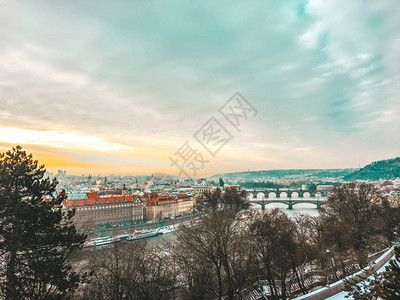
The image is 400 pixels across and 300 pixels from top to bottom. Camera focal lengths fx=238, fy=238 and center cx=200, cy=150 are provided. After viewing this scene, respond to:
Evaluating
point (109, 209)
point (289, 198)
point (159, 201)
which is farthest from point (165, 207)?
point (289, 198)

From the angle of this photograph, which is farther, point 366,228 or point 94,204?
point 94,204

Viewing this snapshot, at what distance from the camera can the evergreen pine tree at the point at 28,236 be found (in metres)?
6.75

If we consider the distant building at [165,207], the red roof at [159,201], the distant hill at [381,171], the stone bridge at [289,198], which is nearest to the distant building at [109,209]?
the distant building at [165,207]

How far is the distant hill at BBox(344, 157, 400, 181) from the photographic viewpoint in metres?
139

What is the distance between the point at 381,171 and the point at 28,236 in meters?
178

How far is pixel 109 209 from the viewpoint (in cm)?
4903

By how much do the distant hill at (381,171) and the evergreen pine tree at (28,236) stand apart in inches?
6694

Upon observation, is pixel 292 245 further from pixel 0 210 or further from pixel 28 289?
pixel 0 210

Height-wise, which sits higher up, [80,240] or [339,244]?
[80,240]

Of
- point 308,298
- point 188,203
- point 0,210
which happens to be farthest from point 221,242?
point 188,203

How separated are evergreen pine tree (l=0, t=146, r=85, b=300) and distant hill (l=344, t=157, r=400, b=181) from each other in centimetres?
17003

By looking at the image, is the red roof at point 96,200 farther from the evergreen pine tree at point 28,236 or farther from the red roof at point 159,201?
the evergreen pine tree at point 28,236

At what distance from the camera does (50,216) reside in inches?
303

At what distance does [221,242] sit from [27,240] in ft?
23.7
